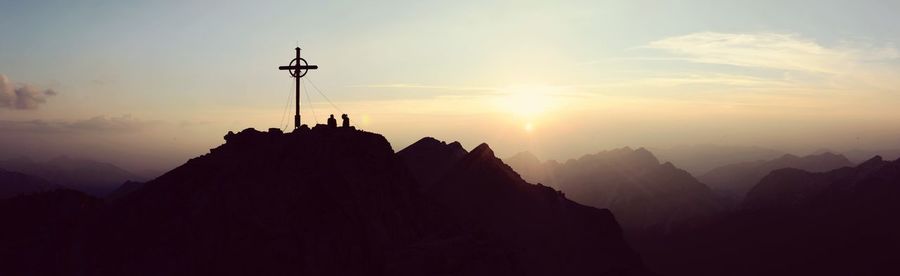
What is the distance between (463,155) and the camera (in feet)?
271

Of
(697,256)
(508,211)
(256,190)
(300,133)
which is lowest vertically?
(697,256)

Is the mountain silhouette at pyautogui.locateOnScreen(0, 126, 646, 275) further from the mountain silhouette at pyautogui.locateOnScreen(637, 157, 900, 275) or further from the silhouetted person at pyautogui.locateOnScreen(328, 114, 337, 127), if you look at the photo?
the mountain silhouette at pyautogui.locateOnScreen(637, 157, 900, 275)

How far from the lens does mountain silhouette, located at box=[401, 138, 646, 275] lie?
72.0m

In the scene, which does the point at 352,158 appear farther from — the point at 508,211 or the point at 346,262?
the point at 508,211

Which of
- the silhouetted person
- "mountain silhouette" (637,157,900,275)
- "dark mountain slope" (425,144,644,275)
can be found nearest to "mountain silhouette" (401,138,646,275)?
"dark mountain slope" (425,144,644,275)

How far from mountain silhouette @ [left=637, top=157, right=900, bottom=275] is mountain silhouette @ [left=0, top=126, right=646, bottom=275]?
353ft

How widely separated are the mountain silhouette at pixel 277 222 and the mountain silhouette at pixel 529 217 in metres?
29.9

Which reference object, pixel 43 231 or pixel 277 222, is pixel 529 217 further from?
pixel 43 231

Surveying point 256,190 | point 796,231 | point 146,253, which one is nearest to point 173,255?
point 146,253

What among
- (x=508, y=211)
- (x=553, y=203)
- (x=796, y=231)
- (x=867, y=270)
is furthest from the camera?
(x=796, y=231)

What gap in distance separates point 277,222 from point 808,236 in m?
135

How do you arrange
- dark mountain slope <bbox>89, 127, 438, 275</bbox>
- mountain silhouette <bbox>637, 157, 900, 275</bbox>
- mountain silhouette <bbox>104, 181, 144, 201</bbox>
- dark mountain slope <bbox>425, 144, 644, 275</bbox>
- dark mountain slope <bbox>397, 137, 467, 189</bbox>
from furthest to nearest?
1. mountain silhouette <bbox>637, 157, 900, 275</bbox>
2. dark mountain slope <bbox>397, 137, 467, 189</bbox>
3. dark mountain slope <bbox>425, 144, 644, 275</bbox>
4. mountain silhouette <bbox>104, 181, 144, 201</bbox>
5. dark mountain slope <bbox>89, 127, 438, 275</bbox>

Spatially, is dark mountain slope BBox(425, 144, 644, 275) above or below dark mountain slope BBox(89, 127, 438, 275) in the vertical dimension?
below

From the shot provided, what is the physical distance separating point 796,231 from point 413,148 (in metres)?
103
